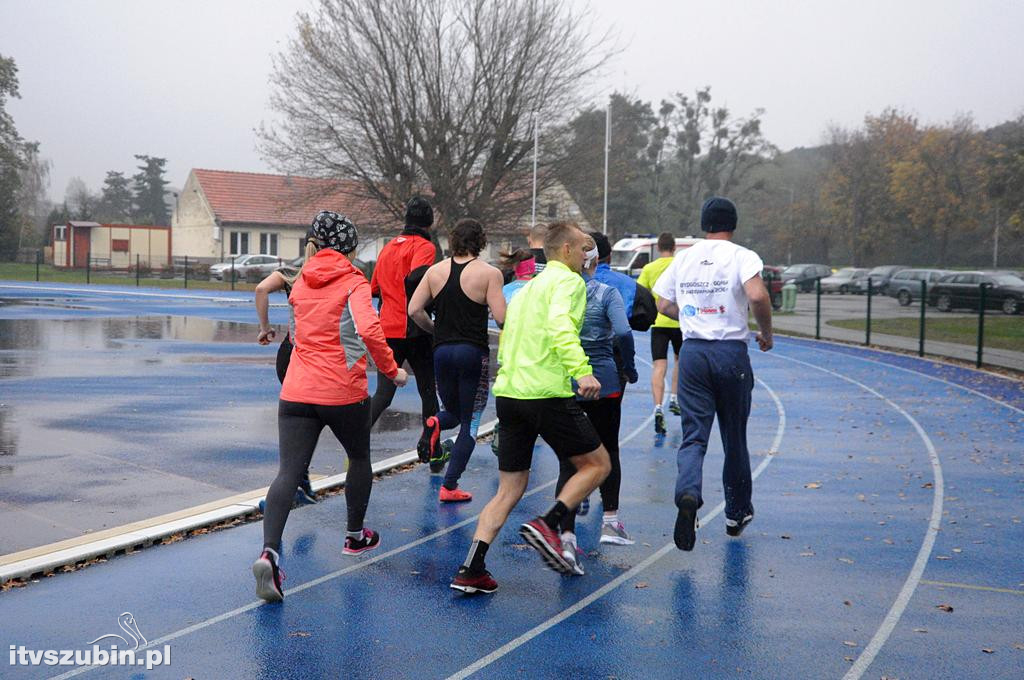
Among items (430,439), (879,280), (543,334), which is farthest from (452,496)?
(879,280)

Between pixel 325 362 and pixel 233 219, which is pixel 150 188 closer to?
pixel 233 219

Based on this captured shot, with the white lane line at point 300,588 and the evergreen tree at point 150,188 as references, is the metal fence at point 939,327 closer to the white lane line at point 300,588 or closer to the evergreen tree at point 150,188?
the white lane line at point 300,588

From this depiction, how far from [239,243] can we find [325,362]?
61.9 metres

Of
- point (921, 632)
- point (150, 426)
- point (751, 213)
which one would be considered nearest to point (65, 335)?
point (150, 426)

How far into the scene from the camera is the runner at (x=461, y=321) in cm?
737

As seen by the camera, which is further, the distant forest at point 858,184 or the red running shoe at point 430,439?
the distant forest at point 858,184

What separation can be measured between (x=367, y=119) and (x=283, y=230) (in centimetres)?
3204

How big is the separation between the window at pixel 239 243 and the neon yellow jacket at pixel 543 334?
203 ft

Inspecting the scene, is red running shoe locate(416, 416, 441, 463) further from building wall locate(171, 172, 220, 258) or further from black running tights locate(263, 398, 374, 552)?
building wall locate(171, 172, 220, 258)

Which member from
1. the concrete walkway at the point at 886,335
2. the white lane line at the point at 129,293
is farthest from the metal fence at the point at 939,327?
the white lane line at the point at 129,293

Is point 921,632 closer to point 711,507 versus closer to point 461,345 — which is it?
point 711,507

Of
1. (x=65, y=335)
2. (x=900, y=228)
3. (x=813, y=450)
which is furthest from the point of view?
(x=900, y=228)

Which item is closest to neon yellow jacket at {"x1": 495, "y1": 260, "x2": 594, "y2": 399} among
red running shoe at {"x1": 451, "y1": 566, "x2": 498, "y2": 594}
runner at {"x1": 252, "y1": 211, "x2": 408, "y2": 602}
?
runner at {"x1": 252, "y1": 211, "x2": 408, "y2": 602}

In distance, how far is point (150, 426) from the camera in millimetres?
10555
